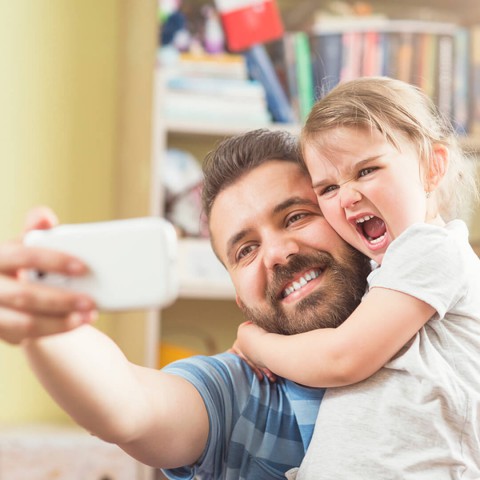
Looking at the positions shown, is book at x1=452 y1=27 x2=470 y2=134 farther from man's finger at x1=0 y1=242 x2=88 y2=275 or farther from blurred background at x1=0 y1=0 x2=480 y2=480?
man's finger at x1=0 y1=242 x2=88 y2=275

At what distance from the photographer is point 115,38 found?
2.82m

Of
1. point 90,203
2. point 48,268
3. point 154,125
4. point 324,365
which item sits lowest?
point 90,203

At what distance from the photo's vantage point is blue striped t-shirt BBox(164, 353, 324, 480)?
1080 millimetres

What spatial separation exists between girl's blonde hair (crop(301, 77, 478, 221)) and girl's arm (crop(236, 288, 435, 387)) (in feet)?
0.83

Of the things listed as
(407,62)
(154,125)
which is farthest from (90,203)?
(407,62)

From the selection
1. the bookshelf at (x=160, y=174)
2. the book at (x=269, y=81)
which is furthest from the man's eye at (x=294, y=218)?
the book at (x=269, y=81)

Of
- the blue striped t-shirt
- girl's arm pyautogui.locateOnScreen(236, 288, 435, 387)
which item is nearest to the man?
the blue striped t-shirt

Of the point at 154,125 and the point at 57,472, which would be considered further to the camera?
the point at 154,125

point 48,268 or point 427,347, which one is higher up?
point 48,268

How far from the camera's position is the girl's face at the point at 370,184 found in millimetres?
1085

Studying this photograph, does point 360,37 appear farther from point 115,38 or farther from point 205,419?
point 205,419

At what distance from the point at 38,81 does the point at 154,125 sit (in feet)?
1.68

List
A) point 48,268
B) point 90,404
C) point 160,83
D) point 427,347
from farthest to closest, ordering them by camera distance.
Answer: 1. point 160,83
2. point 427,347
3. point 90,404
4. point 48,268

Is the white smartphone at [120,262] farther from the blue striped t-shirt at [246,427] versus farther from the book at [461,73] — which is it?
the book at [461,73]
